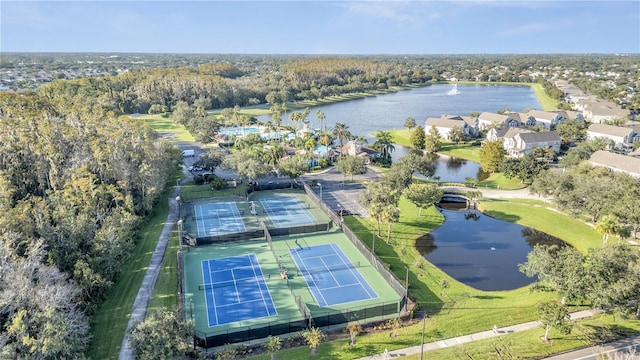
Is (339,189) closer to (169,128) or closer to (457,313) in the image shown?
(457,313)

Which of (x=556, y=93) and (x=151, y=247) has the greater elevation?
(x=556, y=93)

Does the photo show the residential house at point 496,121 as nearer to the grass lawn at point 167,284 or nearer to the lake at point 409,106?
the lake at point 409,106

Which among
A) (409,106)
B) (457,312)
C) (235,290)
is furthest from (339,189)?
(409,106)

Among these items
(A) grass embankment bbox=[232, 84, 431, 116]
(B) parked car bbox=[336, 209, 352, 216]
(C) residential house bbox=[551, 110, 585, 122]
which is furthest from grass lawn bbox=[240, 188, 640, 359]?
(A) grass embankment bbox=[232, 84, 431, 116]

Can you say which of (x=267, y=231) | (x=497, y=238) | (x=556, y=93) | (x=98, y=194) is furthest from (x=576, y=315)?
(x=556, y=93)

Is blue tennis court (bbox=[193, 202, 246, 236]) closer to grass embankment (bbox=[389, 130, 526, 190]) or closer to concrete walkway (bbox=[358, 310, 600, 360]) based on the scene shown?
concrete walkway (bbox=[358, 310, 600, 360])

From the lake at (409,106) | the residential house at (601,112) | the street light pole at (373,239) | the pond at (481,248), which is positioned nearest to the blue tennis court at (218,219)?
the street light pole at (373,239)

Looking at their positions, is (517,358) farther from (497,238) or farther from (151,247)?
(151,247)
